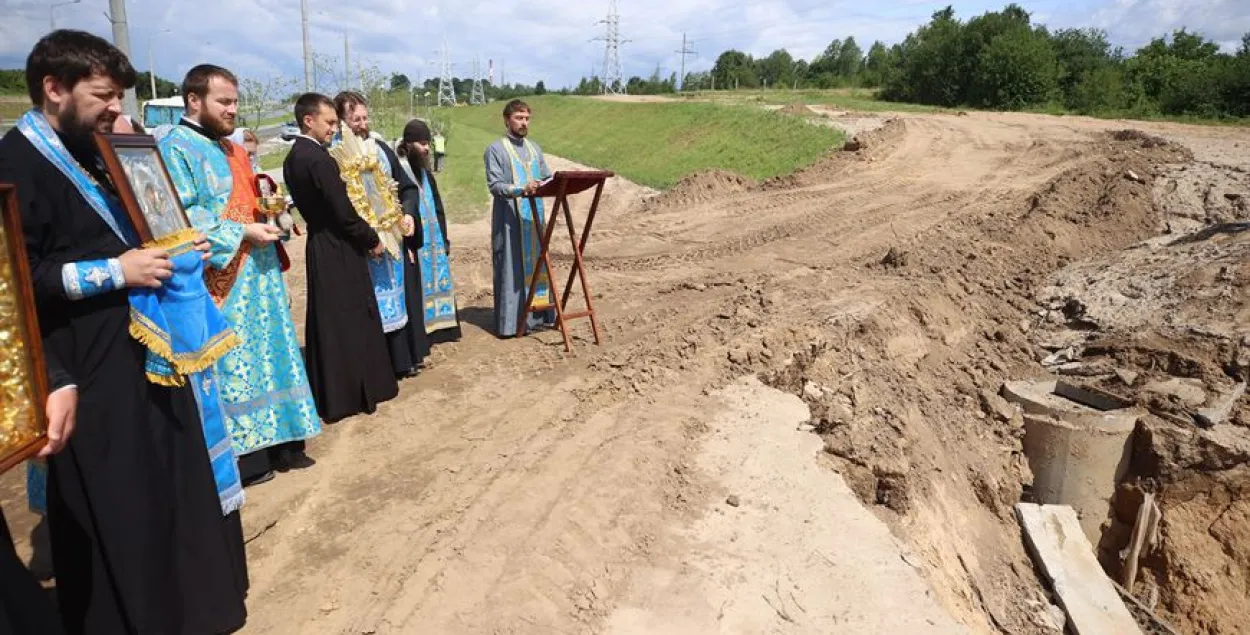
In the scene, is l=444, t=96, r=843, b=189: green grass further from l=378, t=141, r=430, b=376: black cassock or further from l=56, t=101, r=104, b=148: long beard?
l=56, t=101, r=104, b=148: long beard

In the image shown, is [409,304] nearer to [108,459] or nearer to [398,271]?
[398,271]

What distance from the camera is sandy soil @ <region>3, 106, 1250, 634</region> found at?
3076mm

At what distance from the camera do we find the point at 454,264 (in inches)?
360

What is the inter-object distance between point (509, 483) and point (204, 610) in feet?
4.89

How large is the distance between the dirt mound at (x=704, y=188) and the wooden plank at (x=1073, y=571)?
333 inches

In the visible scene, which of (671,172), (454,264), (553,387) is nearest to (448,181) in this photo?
(671,172)

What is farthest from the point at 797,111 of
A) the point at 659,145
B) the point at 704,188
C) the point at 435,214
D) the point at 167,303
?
the point at 167,303

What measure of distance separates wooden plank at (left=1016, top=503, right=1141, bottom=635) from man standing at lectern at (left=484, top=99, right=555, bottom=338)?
12.6ft

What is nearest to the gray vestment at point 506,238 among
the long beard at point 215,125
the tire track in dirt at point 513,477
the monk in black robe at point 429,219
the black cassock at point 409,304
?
the tire track in dirt at point 513,477

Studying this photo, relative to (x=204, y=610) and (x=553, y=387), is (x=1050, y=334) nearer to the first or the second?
(x=553, y=387)

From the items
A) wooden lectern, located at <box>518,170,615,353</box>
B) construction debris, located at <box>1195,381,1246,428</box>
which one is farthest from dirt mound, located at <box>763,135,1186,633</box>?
wooden lectern, located at <box>518,170,615,353</box>

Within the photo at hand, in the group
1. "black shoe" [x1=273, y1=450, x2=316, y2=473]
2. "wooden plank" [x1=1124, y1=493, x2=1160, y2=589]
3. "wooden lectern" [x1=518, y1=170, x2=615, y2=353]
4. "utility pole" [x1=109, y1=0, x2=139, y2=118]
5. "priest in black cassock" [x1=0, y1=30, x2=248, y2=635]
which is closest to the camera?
"priest in black cassock" [x1=0, y1=30, x2=248, y2=635]

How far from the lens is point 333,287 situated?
4.27 metres

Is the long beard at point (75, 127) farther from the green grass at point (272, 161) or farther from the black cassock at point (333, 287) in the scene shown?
the green grass at point (272, 161)
